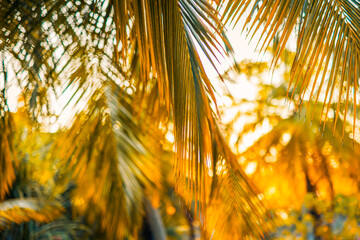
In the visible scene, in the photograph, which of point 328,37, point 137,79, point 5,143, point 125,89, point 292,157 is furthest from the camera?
point 292,157

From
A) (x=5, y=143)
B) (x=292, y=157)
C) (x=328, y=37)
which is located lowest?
(x=5, y=143)

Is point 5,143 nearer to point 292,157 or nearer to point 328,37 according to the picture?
point 328,37

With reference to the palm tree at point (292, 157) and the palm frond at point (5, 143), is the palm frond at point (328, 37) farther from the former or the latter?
the palm tree at point (292, 157)

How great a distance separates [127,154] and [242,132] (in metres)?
4.65

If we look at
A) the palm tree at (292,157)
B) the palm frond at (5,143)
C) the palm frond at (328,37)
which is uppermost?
the palm tree at (292,157)

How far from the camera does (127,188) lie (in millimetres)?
2551

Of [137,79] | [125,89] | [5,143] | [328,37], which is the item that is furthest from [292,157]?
[328,37]

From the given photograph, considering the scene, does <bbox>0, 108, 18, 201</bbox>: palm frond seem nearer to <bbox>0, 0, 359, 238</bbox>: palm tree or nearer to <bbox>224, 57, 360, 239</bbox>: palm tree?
<bbox>0, 0, 359, 238</bbox>: palm tree

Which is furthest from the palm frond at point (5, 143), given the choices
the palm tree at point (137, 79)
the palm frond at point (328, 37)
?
the palm frond at point (328, 37)

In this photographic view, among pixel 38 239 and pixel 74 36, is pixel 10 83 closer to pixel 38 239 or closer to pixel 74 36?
pixel 74 36

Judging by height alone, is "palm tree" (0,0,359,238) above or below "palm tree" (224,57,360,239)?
below

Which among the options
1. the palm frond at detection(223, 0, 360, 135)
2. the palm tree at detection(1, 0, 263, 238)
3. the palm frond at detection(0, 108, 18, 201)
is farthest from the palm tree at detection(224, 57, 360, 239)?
the palm frond at detection(223, 0, 360, 135)

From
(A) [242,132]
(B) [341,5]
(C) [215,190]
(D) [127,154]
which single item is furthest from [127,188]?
(A) [242,132]

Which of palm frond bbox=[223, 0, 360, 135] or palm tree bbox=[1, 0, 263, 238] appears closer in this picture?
palm frond bbox=[223, 0, 360, 135]
